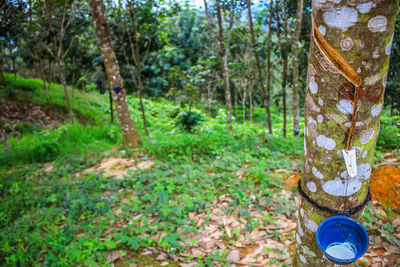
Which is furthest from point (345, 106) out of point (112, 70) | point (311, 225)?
point (112, 70)

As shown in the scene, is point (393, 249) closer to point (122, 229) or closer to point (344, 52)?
point (344, 52)

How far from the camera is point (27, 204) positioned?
11.2 ft

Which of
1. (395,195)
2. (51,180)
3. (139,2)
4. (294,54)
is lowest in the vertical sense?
(51,180)

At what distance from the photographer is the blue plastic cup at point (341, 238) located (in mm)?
937

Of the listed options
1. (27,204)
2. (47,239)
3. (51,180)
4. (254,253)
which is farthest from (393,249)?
(51,180)

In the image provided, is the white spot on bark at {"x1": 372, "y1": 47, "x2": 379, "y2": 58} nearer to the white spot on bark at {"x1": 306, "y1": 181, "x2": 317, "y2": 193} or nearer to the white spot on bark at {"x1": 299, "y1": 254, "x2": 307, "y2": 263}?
the white spot on bark at {"x1": 306, "y1": 181, "x2": 317, "y2": 193}

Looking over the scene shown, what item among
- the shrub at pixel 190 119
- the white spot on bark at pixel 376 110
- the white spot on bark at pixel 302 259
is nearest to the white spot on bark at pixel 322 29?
the white spot on bark at pixel 376 110

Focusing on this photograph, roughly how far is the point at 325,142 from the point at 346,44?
1.20 feet

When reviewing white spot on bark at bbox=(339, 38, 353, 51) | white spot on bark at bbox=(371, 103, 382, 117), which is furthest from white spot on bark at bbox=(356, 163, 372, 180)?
white spot on bark at bbox=(339, 38, 353, 51)

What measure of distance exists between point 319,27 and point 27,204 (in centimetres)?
419

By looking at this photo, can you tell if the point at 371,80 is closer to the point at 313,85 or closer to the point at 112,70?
the point at 313,85

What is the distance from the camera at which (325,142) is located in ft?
3.04

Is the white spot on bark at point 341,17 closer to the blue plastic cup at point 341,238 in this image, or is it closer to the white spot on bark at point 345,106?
the white spot on bark at point 345,106

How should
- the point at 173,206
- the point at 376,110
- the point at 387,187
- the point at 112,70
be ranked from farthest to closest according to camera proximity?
1. the point at 112,70
2. the point at 173,206
3. the point at 387,187
4. the point at 376,110
